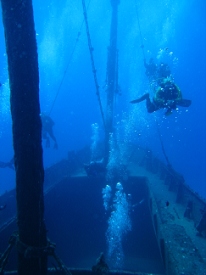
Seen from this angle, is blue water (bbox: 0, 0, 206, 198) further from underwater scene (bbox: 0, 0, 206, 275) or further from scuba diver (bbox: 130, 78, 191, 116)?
scuba diver (bbox: 130, 78, 191, 116)

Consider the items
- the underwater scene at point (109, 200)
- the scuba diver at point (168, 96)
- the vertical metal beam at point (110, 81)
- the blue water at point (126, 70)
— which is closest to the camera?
the underwater scene at point (109, 200)

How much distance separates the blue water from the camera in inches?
2252

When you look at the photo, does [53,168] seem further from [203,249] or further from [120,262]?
[203,249]

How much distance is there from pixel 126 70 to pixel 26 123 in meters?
113

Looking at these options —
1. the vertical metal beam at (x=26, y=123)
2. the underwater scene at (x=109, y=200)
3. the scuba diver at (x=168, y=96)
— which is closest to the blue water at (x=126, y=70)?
the underwater scene at (x=109, y=200)

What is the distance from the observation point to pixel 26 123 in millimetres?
2254

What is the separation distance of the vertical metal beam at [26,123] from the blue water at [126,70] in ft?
103

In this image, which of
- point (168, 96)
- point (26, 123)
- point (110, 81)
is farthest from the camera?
point (110, 81)

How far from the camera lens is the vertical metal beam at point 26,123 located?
2141 mm

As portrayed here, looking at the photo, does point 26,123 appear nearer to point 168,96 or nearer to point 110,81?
point 168,96

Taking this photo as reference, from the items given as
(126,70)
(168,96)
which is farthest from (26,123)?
(126,70)

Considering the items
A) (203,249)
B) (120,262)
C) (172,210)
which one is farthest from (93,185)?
(203,249)

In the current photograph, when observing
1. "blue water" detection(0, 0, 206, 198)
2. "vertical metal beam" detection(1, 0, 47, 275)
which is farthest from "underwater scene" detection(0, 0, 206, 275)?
"blue water" detection(0, 0, 206, 198)

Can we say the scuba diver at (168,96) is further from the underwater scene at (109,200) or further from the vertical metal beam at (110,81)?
the vertical metal beam at (110,81)
